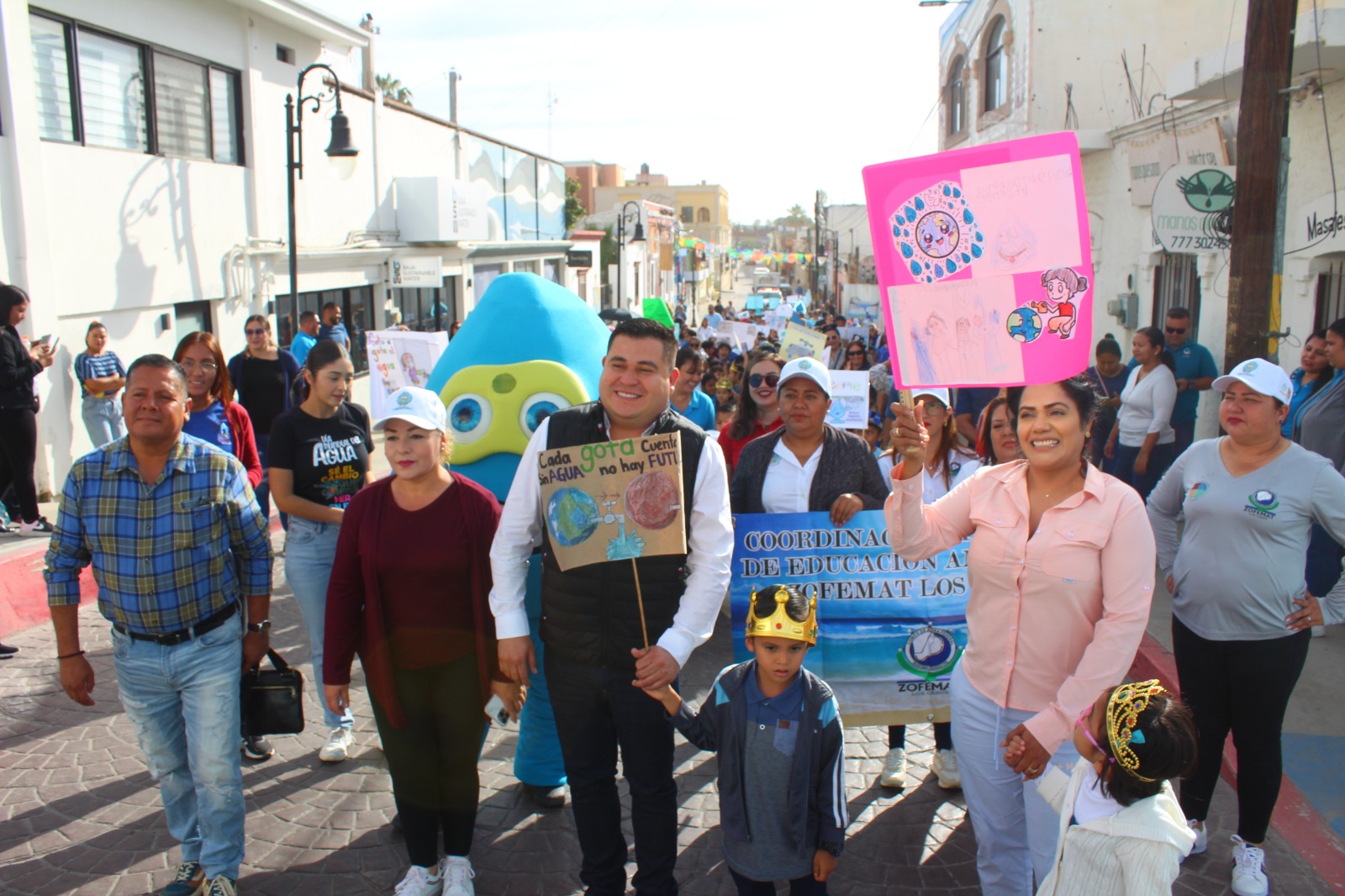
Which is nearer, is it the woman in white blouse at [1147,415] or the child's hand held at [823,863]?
the child's hand held at [823,863]

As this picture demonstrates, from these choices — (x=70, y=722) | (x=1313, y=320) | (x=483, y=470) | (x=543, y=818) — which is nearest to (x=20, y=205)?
(x=70, y=722)

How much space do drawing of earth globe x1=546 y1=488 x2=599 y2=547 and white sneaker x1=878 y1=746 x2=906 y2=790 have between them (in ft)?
6.86

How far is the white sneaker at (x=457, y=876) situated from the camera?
3.48m

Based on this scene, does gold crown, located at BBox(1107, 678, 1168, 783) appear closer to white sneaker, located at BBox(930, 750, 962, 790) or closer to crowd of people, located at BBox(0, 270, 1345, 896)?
crowd of people, located at BBox(0, 270, 1345, 896)

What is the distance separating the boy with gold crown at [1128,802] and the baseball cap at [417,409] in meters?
2.29

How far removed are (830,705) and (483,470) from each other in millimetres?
2126

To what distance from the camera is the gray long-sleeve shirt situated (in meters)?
3.44

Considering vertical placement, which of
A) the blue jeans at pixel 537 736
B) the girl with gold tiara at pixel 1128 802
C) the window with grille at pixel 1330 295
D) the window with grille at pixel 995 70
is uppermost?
the window with grille at pixel 995 70

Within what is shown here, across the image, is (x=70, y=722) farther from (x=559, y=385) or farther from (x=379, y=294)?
(x=379, y=294)

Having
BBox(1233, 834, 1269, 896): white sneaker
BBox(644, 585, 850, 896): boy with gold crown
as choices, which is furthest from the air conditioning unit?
BBox(644, 585, 850, 896): boy with gold crown

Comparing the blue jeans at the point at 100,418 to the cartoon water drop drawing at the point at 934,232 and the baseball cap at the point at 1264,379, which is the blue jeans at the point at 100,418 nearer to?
the cartoon water drop drawing at the point at 934,232

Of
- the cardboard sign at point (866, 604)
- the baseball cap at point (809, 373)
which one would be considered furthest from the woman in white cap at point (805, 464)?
the cardboard sign at point (866, 604)

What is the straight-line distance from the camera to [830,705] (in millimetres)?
3051

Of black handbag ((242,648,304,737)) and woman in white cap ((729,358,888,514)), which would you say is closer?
black handbag ((242,648,304,737))
